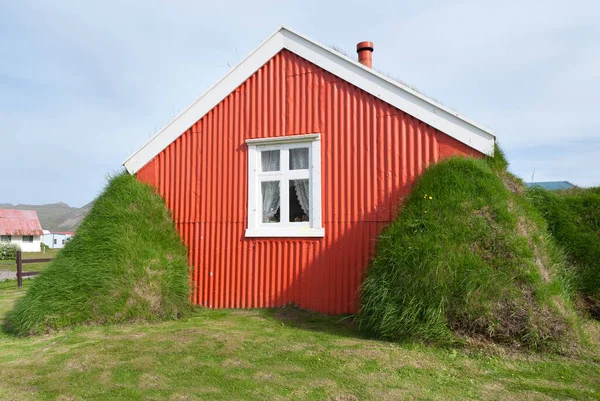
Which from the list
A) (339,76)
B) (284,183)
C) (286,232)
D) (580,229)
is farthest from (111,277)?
(580,229)

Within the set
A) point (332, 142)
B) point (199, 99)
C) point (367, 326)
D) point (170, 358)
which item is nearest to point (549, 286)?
point (367, 326)

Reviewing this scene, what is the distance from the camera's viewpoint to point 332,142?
802 centimetres

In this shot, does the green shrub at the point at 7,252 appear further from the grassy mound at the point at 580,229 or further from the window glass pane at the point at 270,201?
the grassy mound at the point at 580,229

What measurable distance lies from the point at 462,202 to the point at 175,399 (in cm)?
435

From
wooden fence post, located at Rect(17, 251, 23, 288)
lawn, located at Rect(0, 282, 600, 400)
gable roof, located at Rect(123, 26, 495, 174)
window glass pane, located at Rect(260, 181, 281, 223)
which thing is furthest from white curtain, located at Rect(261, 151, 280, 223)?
wooden fence post, located at Rect(17, 251, 23, 288)

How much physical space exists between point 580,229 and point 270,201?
5220 mm

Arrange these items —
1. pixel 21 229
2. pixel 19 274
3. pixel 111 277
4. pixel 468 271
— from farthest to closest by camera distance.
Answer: pixel 21 229 → pixel 19 274 → pixel 111 277 → pixel 468 271

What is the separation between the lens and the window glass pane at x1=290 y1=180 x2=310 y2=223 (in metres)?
8.27

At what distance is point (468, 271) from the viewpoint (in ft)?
18.1

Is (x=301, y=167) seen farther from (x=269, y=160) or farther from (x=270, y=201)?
(x=270, y=201)

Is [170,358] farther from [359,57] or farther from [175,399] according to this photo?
[359,57]

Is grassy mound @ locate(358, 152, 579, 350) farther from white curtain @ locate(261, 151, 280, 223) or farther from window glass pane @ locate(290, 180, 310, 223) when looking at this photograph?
white curtain @ locate(261, 151, 280, 223)

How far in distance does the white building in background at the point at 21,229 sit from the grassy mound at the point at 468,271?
2336 inches

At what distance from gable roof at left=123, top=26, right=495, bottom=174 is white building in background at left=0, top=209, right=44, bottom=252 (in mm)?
54603
